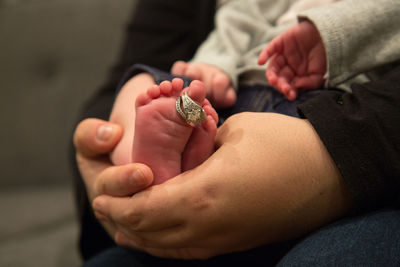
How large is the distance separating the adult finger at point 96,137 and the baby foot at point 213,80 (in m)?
0.14

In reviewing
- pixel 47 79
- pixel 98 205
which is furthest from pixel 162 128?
pixel 47 79

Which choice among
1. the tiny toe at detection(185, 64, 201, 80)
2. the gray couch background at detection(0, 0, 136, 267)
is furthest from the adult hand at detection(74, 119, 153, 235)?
the gray couch background at detection(0, 0, 136, 267)

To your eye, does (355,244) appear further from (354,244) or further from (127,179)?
(127,179)

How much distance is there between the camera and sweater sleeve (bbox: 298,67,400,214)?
1.10 ft

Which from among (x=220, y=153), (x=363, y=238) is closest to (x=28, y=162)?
(x=220, y=153)

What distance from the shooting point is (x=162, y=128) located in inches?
14.0

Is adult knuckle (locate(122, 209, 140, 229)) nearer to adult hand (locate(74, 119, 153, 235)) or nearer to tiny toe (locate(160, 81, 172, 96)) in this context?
adult hand (locate(74, 119, 153, 235))

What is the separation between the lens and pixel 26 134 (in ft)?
3.84

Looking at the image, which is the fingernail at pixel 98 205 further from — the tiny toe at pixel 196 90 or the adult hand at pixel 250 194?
the tiny toe at pixel 196 90

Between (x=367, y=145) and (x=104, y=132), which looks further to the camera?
(x=104, y=132)

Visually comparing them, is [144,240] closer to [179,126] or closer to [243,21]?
[179,126]

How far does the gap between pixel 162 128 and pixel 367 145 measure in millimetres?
211

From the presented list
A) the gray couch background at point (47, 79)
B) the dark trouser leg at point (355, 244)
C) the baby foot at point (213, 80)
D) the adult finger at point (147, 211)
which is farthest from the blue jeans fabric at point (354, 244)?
the gray couch background at point (47, 79)

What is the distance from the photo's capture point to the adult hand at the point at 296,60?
0.46m
